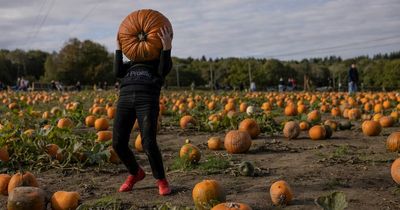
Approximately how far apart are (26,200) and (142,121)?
1.30 meters

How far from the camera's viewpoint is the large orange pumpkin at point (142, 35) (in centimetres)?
500

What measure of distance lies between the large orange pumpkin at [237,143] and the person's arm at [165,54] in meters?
2.32

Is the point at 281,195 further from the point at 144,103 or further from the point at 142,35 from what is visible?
the point at 142,35

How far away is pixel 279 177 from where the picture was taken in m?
5.46

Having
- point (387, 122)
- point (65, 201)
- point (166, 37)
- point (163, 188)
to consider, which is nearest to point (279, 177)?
point (163, 188)

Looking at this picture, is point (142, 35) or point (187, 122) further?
point (187, 122)

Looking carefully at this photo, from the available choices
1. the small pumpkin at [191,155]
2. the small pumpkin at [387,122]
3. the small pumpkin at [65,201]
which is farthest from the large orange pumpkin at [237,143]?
the small pumpkin at [387,122]

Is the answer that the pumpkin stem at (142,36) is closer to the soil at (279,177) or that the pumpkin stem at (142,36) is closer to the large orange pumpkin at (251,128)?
the soil at (279,177)

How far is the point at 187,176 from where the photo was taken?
224 inches

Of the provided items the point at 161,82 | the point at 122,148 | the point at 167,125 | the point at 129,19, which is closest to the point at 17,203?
the point at 122,148

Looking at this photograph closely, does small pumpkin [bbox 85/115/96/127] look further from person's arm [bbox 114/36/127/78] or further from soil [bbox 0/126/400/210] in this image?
person's arm [bbox 114/36/127/78]

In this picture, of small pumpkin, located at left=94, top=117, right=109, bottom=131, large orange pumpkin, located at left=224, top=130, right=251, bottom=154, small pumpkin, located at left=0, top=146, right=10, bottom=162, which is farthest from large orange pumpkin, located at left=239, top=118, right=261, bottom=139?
small pumpkin, located at left=0, top=146, right=10, bottom=162

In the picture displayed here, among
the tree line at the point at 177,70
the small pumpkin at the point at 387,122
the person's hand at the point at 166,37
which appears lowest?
the small pumpkin at the point at 387,122

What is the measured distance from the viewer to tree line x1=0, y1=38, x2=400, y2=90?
8206cm
